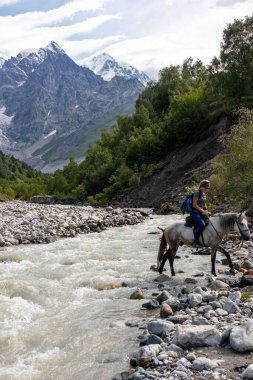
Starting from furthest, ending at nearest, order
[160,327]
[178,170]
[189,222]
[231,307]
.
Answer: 1. [178,170]
2. [189,222]
3. [231,307]
4. [160,327]

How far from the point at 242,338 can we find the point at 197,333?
1.02 metres

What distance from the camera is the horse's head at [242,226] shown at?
15.3 m

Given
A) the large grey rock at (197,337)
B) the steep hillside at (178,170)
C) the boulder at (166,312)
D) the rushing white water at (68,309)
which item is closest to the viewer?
the large grey rock at (197,337)

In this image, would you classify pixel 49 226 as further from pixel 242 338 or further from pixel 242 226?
pixel 242 338

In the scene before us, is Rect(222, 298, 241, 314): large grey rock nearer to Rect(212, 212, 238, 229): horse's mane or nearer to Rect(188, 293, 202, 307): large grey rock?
Rect(188, 293, 202, 307): large grey rock

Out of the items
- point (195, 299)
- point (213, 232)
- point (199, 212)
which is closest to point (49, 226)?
point (199, 212)

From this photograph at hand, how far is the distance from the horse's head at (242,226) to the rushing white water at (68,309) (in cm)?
386

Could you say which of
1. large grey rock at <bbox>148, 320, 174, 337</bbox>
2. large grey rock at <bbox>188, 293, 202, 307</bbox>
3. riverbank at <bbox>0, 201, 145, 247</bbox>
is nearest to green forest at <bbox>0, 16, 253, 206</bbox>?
riverbank at <bbox>0, 201, 145, 247</bbox>

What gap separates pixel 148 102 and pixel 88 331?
84.7 metres

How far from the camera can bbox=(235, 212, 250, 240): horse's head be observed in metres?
15.3

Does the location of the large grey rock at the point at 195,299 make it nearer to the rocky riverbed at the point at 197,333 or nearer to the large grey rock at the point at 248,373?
the rocky riverbed at the point at 197,333

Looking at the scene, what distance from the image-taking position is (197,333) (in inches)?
367

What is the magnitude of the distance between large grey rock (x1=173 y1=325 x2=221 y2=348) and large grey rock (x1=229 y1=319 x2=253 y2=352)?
455 mm

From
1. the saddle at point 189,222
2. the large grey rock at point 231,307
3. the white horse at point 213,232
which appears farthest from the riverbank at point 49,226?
the large grey rock at point 231,307
